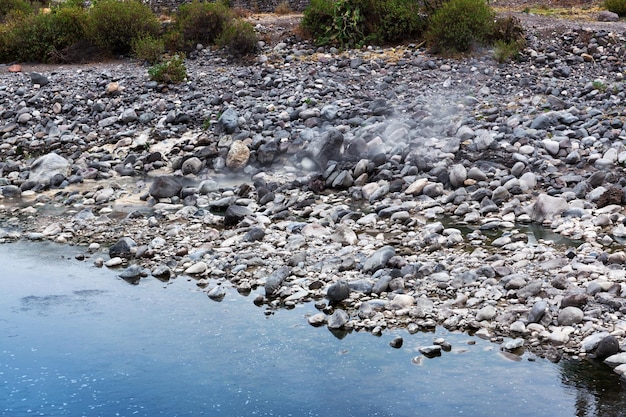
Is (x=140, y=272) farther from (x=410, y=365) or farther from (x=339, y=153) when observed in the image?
(x=339, y=153)

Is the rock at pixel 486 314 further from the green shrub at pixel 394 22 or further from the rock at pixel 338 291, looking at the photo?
the green shrub at pixel 394 22

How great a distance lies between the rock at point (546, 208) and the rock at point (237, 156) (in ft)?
15.0

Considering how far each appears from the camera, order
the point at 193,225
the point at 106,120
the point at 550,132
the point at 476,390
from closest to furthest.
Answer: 1. the point at 476,390
2. the point at 193,225
3. the point at 550,132
4. the point at 106,120

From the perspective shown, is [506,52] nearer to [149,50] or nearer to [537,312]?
[149,50]

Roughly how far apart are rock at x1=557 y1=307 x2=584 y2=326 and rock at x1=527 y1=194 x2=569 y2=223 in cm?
281

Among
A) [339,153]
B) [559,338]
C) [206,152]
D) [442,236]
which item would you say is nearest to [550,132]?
[339,153]

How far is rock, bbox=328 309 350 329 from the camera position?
23.3 ft

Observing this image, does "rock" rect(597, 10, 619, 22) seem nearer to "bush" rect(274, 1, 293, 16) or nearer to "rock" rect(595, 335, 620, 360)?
"bush" rect(274, 1, 293, 16)

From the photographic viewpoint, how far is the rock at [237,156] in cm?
1232

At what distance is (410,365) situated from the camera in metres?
6.46

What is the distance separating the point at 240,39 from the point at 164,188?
7.13 meters

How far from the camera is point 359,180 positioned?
36.6 ft

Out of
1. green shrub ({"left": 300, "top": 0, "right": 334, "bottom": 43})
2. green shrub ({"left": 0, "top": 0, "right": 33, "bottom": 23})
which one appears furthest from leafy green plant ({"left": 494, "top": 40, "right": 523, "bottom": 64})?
green shrub ({"left": 0, "top": 0, "right": 33, "bottom": 23})

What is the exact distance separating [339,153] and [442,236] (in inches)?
129
